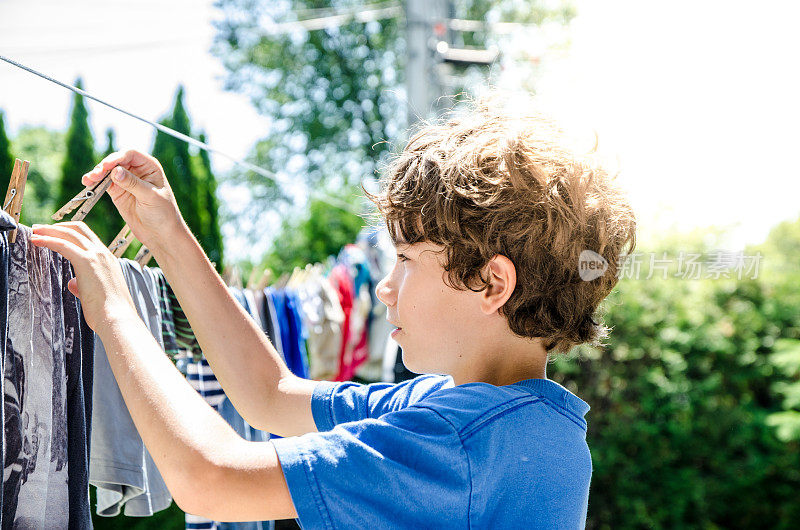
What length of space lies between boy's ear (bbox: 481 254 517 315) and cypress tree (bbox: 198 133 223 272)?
128 inches

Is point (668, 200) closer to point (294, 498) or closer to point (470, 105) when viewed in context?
point (470, 105)

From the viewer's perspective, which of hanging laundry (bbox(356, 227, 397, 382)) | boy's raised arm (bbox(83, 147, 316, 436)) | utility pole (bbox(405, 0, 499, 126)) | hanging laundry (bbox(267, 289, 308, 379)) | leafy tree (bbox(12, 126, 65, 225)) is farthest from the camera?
leafy tree (bbox(12, 126, 65, 225))

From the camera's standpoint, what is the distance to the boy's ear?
3.40ft

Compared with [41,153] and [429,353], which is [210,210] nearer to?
[429,353]

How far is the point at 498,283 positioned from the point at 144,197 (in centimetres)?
60

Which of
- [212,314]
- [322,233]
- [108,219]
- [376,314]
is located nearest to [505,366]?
[212,314]

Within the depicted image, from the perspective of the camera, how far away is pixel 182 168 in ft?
13.8

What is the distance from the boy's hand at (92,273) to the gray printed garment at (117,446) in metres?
0.33

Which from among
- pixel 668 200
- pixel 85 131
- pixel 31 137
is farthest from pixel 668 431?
pixel 31 137

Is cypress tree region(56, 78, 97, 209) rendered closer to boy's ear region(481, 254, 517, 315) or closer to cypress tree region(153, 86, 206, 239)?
cypress tree region(153, 86, 206, 239)

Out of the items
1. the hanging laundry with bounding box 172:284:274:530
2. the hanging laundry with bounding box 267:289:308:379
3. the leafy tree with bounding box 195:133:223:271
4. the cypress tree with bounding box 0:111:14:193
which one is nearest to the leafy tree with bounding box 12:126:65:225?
the leafy tree with bounding box 195:133:223:271

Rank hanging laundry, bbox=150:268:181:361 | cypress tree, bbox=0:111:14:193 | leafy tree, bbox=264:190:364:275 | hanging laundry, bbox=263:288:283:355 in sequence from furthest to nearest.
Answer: leafy tree, bbox=264:190:364:275
cypress tree, bbox=0:111:14:193
hanging laundry, bbox=263:288:283:355
hanging laundry, bbox=150:268:181:361

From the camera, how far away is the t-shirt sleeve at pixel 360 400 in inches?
49.8

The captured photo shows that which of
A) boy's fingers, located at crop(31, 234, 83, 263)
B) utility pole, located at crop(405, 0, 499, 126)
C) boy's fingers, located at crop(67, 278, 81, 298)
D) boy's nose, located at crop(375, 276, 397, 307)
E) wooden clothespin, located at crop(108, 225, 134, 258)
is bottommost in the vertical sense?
boy's nose, located at crop(375, 276, 397, 307)
